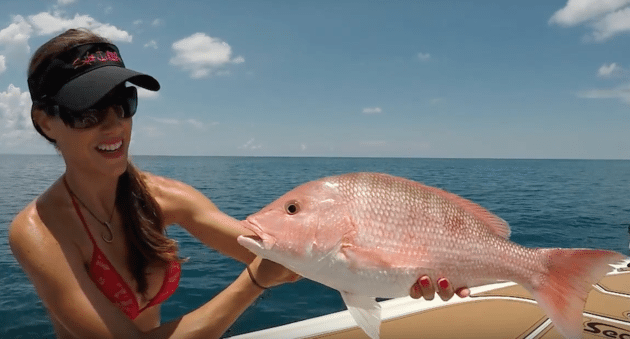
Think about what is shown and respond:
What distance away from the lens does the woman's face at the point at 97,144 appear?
1.97m

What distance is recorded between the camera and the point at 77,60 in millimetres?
1947

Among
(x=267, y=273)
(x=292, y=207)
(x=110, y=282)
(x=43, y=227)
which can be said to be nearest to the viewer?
(x=292, y=207)

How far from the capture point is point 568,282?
5.68 feet

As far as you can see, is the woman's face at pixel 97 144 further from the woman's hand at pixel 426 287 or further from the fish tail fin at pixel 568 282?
the fish tail fin at pixel 568 282

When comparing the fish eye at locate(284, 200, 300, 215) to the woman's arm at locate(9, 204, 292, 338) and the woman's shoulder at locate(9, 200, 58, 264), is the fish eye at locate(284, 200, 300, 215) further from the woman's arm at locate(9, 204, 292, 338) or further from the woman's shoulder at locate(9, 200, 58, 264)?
the woman's shoulder at locate(9, 200, 58, 264)

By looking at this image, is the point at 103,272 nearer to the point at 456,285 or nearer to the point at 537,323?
the point at 456,285

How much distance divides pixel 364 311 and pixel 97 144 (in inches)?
55.8

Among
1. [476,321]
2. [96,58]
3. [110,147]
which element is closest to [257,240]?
[110,147]

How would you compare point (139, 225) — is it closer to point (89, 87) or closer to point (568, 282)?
point (89, 87)

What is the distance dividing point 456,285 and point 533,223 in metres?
17.3

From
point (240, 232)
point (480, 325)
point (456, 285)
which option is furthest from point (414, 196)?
point (480, 325)

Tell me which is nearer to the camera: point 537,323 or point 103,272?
point 103,272

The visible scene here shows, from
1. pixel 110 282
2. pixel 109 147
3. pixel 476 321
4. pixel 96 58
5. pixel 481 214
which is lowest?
pixel 476 321

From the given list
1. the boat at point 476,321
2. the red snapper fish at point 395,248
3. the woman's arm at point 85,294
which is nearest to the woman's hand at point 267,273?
the woman's arm at point 85,294
